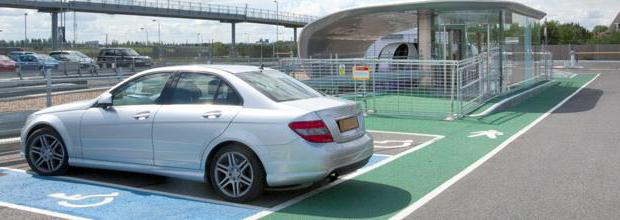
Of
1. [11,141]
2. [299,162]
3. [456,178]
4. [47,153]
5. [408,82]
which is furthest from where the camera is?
[408,82]

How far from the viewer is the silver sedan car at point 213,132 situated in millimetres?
6527

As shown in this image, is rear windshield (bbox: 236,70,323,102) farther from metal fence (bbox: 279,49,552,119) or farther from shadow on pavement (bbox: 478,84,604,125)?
metal fence (bbox: 279,49,552,119)

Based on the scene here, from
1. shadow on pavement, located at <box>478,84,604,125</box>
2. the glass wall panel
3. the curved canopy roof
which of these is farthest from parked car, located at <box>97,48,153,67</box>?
shadow on pavement, located at <box>478,84,604,125</box>

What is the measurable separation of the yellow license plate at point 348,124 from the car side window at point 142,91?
209cm

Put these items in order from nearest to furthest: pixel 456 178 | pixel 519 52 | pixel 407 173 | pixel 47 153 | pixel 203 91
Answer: pixel 203 91 → pixel 456 178 → pixel 47 153 → pixel 407 173 → pixel 519 52

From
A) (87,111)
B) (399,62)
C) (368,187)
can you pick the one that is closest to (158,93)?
(87,111)

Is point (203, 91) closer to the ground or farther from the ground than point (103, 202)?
farther from the ground

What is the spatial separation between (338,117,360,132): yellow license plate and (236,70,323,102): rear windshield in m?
0.59

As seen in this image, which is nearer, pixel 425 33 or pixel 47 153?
pixel 47 153

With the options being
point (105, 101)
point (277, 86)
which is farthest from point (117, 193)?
point (277, 86)

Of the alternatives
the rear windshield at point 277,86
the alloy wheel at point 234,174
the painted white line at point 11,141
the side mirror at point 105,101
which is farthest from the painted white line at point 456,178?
the painted white line at point 11,141

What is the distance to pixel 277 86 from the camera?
7430 millimetres

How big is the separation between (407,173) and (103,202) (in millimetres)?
3636

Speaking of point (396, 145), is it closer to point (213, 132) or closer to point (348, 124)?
point (348, 124)
